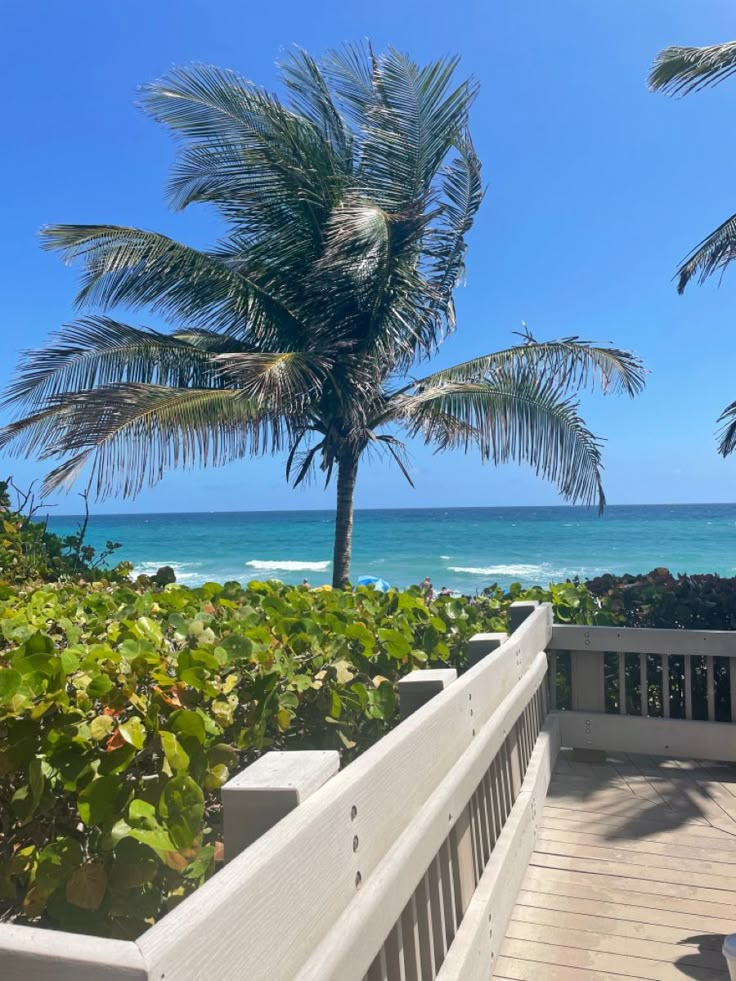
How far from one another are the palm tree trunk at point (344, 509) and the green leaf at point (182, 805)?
23.4ft

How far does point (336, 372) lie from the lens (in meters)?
8.12

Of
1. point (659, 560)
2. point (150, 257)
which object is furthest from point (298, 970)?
point (659, 560)

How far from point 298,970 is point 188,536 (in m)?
57.8

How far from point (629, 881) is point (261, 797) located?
2.42 metres

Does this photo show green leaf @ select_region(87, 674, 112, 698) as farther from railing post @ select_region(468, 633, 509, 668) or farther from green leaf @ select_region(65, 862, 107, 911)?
railing post @ select_region(468, 633, 509, 668)

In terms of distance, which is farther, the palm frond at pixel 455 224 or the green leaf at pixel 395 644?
the palm frond at pixel 455 224

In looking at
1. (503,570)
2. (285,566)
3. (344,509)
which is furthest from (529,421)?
(285,566)

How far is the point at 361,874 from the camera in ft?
4.02

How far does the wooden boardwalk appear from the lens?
2.32 meters

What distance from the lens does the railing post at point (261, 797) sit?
101 centimetres

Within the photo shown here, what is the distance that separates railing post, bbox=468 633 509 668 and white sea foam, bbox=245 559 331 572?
34.6 meters

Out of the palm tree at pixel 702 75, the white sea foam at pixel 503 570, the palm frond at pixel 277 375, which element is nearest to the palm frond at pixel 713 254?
the palm tree at pixel 702 75

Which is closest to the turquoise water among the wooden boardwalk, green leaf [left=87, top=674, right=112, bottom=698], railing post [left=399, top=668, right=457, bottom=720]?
the wooden boardwalk

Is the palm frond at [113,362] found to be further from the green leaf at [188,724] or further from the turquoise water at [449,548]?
the turquoise water at [449,548]
